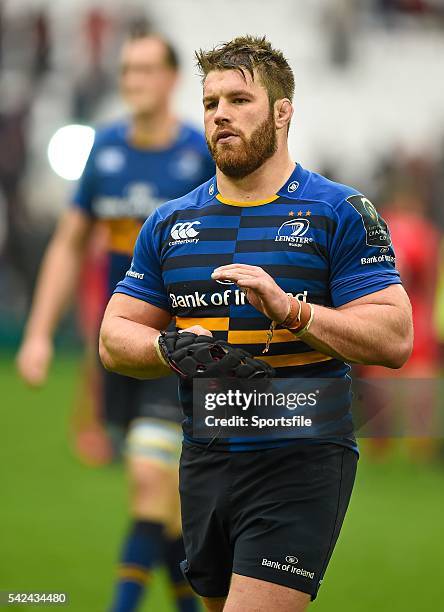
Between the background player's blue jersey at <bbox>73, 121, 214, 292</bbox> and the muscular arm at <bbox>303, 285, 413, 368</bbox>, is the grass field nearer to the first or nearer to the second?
the background player's blue jersey at <bbox>73, 121, 214, 292</bbox>

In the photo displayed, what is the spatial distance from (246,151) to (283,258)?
0.35 metres

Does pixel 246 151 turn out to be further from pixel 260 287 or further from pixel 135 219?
pixel 135 219

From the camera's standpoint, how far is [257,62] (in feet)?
13.4

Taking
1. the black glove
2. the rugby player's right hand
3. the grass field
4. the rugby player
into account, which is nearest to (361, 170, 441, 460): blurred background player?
the grass field

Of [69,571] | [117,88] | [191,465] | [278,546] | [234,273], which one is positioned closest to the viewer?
[234,273]

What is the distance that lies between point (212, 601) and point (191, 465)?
1.41 feet

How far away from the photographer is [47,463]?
11898 mm

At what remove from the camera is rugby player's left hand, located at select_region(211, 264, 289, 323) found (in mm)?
3615

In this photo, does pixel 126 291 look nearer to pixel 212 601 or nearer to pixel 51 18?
pixel 212 601

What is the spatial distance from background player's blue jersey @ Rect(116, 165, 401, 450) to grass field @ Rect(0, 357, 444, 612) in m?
2.95

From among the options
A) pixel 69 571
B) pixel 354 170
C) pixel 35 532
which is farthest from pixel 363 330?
pixel 354 170

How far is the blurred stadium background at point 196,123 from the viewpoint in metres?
10.4

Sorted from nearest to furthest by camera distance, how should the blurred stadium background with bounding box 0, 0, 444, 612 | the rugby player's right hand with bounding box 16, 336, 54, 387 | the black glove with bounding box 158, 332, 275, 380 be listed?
1. the black glove with bounding box 158, 332, 275, 380
2. the rugby player's right hand with bounding box 16, 336, 54, 387
3. the blurred stadium background with bounding box 0, 0, 444, 612
